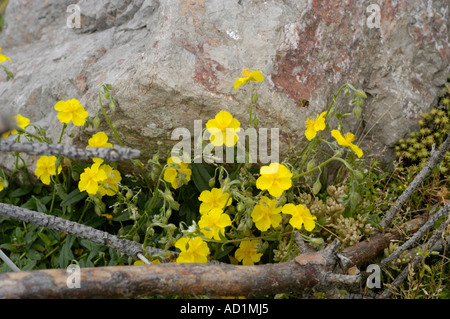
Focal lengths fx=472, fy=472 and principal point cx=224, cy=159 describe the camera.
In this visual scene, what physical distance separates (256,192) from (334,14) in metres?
1.32

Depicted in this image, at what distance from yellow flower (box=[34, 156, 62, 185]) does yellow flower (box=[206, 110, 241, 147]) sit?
3.74ft

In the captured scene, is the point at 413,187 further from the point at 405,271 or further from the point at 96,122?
the point at 96,122

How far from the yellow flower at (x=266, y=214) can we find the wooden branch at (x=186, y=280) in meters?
0.25

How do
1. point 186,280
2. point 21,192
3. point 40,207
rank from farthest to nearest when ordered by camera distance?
1. point 21,192
2. point 40,207
3. point 186,280

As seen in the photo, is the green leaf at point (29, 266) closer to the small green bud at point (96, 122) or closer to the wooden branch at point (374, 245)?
the small green bud at point (96, 122)

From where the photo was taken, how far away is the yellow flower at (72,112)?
2.79 m

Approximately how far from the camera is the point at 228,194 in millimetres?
2594

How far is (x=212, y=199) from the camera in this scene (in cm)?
268

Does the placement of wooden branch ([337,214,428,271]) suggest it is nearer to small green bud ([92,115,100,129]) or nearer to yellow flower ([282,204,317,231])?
yellow flower ([282,204,317,231])

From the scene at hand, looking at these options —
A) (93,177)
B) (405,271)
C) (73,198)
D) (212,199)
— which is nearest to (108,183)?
(93,177)

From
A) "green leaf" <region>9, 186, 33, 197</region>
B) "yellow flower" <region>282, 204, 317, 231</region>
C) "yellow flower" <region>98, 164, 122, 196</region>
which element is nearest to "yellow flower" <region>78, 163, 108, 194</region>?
"yellow flower" <region>98, 164, 122, 196</region>

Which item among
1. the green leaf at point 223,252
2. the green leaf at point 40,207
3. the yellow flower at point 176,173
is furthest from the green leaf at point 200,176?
the green leaf at point 40,207

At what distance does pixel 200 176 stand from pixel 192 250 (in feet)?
2.13

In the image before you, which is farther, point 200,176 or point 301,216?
point 200,176
